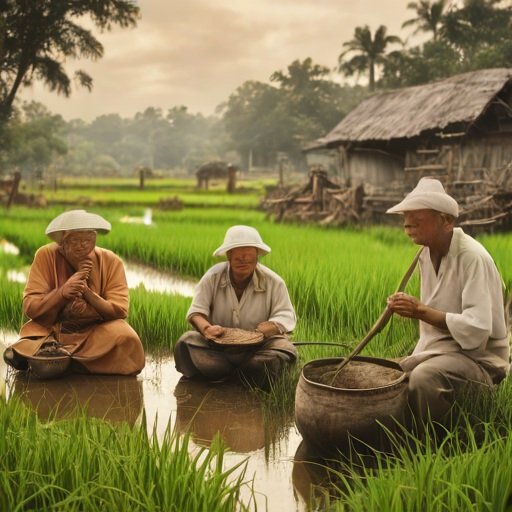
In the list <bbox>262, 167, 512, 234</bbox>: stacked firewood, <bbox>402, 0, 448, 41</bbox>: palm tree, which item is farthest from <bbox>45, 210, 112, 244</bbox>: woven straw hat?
<bbox>402, 0, 448, 41</bbox>: palm tree

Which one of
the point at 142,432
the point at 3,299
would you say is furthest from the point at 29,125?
the point at 142,432

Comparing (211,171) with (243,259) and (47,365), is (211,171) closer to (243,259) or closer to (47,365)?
(47,365)

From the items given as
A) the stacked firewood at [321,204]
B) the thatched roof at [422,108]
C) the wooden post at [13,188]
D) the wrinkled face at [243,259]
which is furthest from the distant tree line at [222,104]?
the wrinkled face at [243,259]

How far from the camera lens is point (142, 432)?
7.47 ft

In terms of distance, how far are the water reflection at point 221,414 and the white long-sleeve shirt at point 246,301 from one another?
17.1 inches

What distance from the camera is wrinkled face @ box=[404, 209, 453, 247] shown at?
9.04ft

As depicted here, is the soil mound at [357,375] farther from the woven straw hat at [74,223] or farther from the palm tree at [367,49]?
the palm tree at [367,49]

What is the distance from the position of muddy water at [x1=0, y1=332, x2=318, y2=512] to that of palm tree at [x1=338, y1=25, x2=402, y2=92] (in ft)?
88.8

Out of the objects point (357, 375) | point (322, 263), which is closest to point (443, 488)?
point (357, 375)

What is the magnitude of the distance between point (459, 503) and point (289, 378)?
157 cm

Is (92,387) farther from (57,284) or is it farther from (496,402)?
(496,402)

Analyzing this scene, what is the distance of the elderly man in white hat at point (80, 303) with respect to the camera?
142 inches

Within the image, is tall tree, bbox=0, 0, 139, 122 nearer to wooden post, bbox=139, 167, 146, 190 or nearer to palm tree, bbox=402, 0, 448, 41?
wooden post, bbox=139, 167, 146, 190

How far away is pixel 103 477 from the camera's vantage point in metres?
2.01
